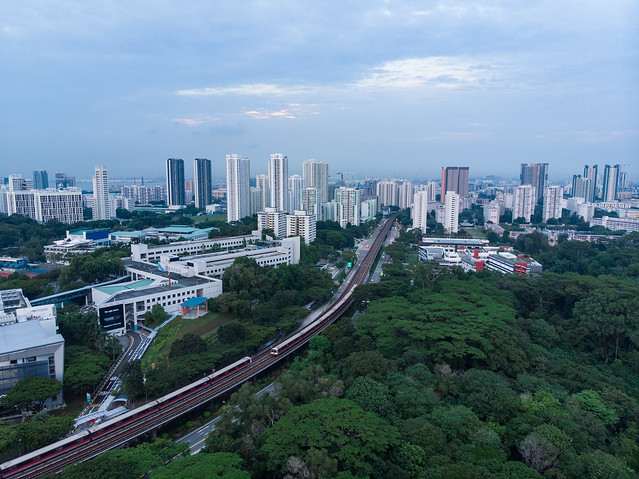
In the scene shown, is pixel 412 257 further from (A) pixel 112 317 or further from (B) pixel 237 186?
(A) pixel 112 317

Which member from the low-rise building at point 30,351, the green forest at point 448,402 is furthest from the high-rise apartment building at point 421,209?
the low-rise building at point 30,351

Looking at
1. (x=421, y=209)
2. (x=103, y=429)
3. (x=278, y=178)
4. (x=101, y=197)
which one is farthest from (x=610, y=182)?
(x=103, y=429)

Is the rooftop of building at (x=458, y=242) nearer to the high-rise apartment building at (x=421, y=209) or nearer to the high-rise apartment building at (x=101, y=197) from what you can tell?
the high-rise apartment building at (x=421, y=209)

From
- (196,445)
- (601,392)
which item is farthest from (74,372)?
(601,392)

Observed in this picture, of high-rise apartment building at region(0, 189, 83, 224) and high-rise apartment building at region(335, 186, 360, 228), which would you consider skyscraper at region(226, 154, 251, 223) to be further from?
high-rise apartment building at region(0, 189, 83, 224)

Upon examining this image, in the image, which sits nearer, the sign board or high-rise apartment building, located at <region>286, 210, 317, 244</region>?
the sign board

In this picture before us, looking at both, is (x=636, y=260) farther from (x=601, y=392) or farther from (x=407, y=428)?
(x=407, y=428)

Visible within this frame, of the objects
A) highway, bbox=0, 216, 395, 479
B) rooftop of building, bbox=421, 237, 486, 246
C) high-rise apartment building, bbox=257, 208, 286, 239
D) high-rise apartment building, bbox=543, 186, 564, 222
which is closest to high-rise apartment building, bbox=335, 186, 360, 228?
rooftop of building, bbox=421, 237, 486, 246
